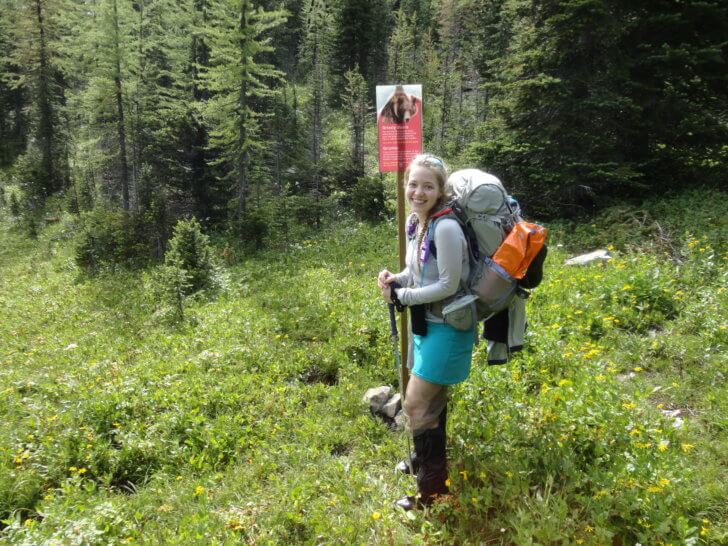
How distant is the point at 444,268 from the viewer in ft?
10.1

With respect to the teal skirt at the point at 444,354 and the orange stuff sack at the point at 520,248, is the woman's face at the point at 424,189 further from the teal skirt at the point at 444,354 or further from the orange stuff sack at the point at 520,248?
the teal skirt at the point at 444,354

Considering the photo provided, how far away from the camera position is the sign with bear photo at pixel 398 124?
4.09 metres

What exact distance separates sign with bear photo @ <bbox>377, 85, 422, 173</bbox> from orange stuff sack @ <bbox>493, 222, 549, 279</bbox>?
1.55 meters

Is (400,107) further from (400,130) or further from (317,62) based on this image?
(317,62)

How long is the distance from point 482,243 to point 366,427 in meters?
2.75

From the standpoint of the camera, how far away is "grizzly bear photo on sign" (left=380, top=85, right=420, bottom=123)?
408cm

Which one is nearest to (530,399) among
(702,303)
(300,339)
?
(702,303)

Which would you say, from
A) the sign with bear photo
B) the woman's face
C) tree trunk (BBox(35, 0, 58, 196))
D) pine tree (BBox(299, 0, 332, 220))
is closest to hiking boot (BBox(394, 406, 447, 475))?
the woman's face

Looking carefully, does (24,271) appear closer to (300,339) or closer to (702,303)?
(300,339)

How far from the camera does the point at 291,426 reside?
516 cm

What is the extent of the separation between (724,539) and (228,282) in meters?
12.0

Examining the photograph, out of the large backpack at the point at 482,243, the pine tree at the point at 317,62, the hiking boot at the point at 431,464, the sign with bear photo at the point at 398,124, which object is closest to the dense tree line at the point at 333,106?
the pine tree at the point at 317,62

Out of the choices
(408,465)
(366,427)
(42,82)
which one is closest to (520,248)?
(408,465)

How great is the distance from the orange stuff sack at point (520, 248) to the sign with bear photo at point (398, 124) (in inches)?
61.0
